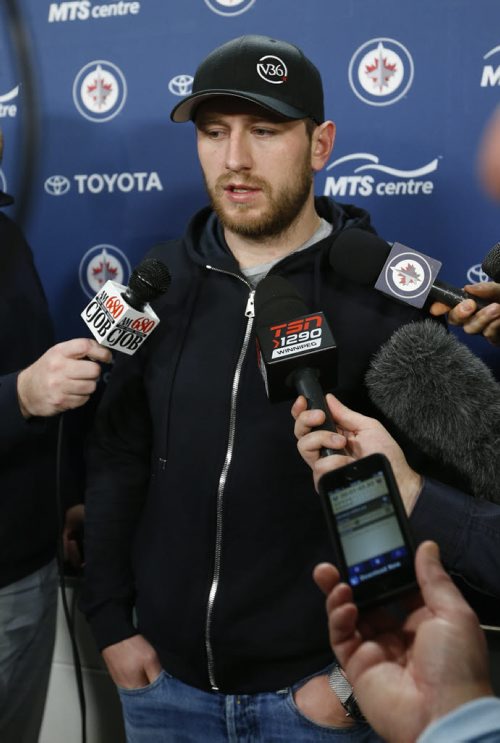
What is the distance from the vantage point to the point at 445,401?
1.13 m

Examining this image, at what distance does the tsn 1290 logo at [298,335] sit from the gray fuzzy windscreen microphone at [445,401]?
231mm

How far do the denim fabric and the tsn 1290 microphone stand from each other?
2.42 ft

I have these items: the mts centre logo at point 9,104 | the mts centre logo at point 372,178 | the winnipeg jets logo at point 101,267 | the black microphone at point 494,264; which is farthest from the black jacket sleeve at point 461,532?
the mts centre logo at point 9,104

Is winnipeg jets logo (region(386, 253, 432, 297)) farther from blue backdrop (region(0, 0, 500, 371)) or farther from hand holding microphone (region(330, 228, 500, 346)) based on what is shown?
blue backdrop (region(0, 0, 500, 371))

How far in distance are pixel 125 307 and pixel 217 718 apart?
780 millimetres

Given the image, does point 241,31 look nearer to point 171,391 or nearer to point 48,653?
point 171,391

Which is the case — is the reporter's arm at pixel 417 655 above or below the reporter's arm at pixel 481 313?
below

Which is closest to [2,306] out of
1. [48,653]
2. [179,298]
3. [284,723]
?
[179,298]

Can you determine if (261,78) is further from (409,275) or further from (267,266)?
(409,275)

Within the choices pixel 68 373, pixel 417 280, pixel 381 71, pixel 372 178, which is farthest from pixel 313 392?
pixel 381 71

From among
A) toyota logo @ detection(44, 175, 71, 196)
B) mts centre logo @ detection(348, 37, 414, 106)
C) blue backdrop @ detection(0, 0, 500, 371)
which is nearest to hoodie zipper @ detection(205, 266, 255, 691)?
blue backdrop @ detection(0, 0, 500, 371)

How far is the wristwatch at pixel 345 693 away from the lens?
4.03 ft

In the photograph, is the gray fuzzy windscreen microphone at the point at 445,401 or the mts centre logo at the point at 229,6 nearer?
the gray fuzzy windscreen microphone at the point at 445,401

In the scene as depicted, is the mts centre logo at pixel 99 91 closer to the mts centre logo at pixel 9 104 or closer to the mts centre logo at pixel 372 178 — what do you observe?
the mts centre logo at pixel 9 104
